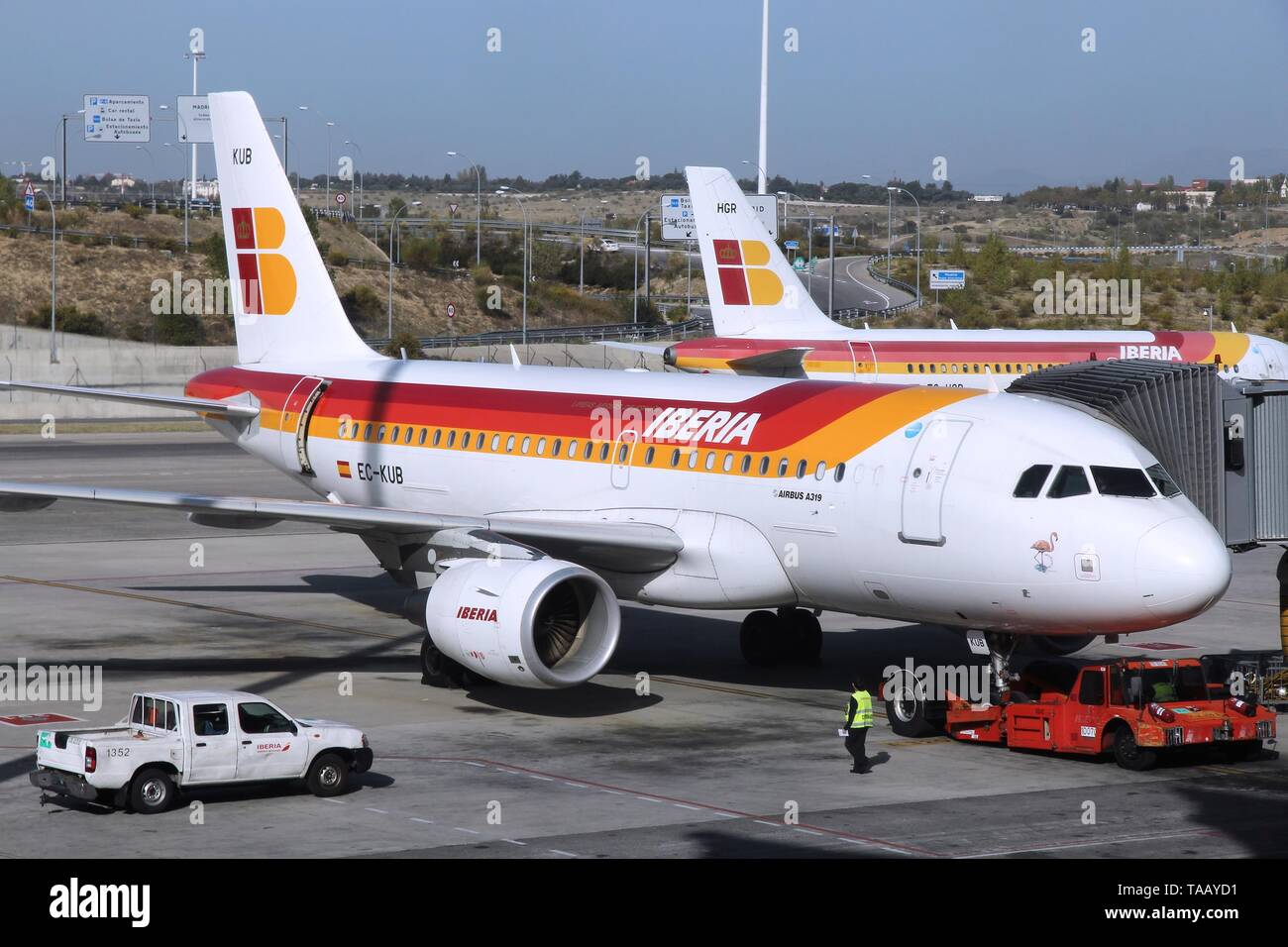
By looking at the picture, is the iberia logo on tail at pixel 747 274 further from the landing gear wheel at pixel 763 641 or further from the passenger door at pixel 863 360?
the landing gear wheel at pixel 763 641

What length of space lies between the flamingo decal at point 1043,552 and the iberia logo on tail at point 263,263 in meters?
18.9

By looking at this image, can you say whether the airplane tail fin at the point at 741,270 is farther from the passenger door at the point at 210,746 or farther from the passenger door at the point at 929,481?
the passenger door at the point at 210,746

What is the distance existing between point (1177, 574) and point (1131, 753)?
96.4 inches

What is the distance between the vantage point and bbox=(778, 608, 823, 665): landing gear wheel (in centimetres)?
2903

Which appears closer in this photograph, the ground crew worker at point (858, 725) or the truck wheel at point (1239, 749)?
the ground crew worker at point (858, 725)

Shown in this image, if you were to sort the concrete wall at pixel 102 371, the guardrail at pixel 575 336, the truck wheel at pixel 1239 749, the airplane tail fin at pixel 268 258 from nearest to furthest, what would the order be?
the truck wheel at pixel 1239 749 → the airplane tail fin at pixel 268 258 → the concrete wall at pixel 102 371 → the guardrail at pixel 575 336

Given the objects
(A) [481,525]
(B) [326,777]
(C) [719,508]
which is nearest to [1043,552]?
(C) [719,508]

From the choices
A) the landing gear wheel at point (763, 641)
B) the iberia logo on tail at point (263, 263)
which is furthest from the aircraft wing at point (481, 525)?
the iberia logo on tail at point (263, 263)

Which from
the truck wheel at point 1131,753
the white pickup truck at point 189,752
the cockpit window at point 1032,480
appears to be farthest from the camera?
the cockpit window at point 1032,480

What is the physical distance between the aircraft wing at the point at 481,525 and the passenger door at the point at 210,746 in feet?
21.0

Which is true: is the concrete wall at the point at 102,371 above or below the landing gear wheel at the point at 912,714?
above

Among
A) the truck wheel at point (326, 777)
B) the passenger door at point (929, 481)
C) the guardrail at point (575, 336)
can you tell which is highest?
the guardrail at point (575, 336)

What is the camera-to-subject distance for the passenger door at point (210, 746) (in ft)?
61.6

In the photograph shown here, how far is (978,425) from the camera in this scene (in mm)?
23672
